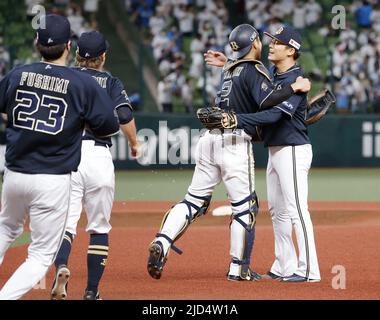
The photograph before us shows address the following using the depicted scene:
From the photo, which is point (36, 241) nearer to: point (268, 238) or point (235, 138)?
point (235, 138)

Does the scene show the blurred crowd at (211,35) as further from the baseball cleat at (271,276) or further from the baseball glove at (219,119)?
the baseball glove at (219,119)

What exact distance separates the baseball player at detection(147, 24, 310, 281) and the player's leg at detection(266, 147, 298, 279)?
22cm

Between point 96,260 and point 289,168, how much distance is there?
2.05m

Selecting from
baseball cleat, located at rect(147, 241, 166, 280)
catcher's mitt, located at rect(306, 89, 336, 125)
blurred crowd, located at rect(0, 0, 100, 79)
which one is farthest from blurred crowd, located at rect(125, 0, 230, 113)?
baseball cleat, located at rect(147, 241, 166, 280)

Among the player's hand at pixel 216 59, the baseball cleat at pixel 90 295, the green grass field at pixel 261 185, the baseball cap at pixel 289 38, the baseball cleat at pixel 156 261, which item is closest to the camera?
the baseball cleat at pixel 90 295

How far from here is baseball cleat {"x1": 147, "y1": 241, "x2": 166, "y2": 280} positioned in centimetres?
841

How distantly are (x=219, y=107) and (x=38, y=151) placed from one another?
8.72 feet

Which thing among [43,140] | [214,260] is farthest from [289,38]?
[43,140]

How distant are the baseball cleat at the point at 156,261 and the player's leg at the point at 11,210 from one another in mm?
1733

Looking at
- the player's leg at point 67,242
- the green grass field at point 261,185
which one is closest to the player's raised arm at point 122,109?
the player's leg at point 67,242

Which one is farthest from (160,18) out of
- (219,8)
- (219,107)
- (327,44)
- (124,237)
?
(219,107)

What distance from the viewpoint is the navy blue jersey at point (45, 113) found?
264 inches

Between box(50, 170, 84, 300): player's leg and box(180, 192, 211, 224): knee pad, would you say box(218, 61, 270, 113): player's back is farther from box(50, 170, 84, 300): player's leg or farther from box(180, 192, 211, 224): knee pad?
box(50, 170, 84, 300): player's leg

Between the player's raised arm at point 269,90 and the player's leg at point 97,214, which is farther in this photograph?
the player's raised arm at point 269,90
